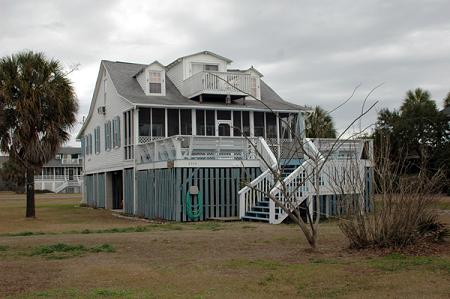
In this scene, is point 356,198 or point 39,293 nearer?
point 39,293

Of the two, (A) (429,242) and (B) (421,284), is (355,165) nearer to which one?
(A) (429,242)

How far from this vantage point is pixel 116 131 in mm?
29594

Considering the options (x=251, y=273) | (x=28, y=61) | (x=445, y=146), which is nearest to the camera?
(x=251, y=273)

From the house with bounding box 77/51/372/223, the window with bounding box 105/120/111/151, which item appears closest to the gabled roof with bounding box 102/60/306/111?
the house with bounding box 77/51/372/223

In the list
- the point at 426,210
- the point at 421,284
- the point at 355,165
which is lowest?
the point at 421,284

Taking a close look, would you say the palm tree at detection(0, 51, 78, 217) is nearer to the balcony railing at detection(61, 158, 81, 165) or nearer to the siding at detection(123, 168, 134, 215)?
the siding at detection(123, 168, 134, 215)

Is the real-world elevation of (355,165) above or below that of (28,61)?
below

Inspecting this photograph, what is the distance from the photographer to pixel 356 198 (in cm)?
1120

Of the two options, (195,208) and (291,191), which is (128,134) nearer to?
(195,208)

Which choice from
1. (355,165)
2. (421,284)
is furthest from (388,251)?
(421,284)

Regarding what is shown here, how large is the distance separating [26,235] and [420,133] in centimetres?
2907

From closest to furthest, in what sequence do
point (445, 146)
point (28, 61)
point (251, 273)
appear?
point (251, 273), point (28, 61), point (445, 146)

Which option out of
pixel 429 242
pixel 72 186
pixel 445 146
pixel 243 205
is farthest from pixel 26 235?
pixel 72 186

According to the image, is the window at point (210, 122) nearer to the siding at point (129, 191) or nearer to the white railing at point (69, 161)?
the siding at point (129, 191)
